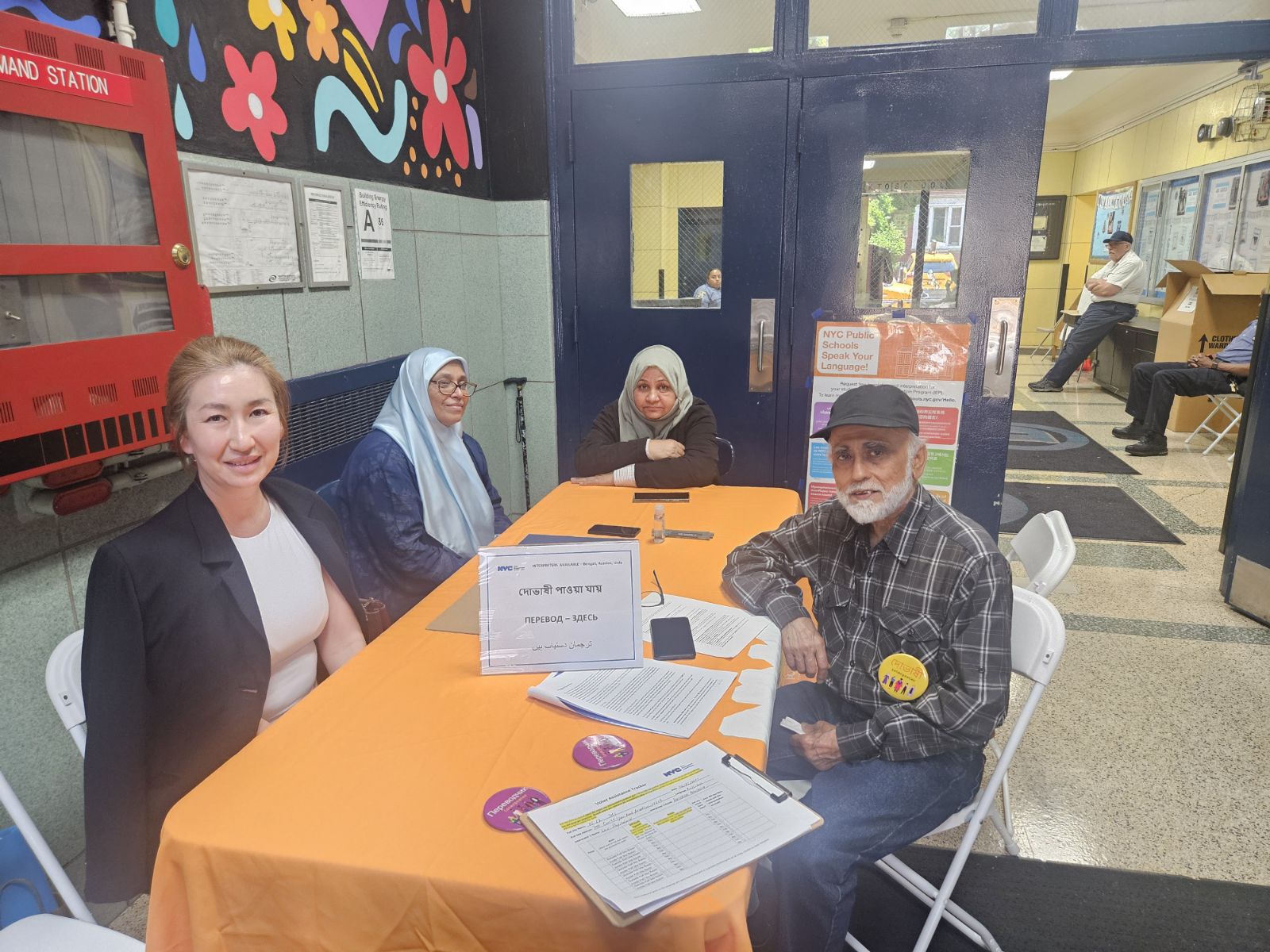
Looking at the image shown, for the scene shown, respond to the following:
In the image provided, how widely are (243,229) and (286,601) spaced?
4.29ft

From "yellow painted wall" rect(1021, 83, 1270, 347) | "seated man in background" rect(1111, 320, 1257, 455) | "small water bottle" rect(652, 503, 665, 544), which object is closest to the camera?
"small water bottle" rect(652, 503, 665, 544)

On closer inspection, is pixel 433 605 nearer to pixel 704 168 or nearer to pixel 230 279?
pixel 230 279

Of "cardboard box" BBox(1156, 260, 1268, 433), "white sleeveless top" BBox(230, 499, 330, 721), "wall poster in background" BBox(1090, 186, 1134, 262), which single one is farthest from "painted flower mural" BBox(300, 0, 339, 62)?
"wall poster in background" BBox(1090, 186, 1134, 262)

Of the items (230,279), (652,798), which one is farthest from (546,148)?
(652,798)

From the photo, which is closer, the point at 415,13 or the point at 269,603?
the point at 269,603

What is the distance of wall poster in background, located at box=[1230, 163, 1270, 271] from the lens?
613 cm

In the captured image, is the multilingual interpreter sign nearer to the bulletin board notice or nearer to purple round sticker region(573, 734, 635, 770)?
purple round sticker region(573, 734, 635, 770)

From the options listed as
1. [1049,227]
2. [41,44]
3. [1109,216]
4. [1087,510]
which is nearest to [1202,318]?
[1087,510]

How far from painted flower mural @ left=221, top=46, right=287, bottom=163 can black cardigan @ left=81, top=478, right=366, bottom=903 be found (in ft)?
4.56

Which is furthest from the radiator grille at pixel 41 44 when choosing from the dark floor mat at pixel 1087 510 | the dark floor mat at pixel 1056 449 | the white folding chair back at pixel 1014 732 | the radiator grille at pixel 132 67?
the dark floor mat at pixel 1056 449

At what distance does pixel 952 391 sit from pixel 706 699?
110 inches

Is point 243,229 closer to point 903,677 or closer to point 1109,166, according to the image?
point 903,677

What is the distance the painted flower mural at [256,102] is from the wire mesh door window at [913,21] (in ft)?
7.66

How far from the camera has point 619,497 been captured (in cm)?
281
